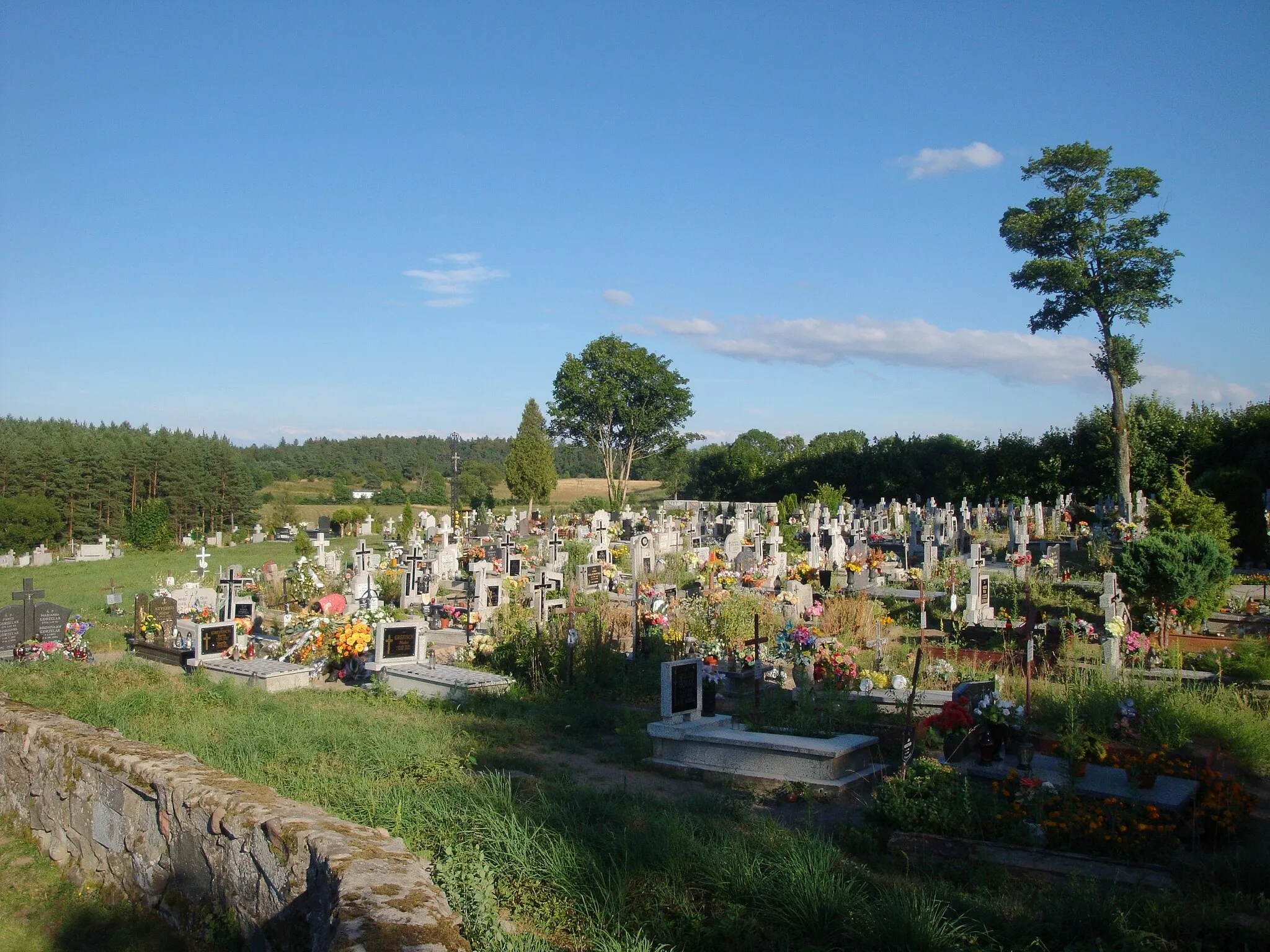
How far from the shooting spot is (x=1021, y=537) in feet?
83.8

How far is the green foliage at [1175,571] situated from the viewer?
14172 millimetres

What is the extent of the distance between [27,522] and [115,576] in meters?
15.4

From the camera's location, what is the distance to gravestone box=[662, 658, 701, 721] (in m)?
9.42

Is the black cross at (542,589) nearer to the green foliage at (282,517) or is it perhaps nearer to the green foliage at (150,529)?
the green foliage at (150,529)

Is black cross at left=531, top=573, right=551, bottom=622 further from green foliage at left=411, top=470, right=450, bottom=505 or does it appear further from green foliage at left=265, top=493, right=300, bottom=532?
green foliage at left=411, top=470, right=450, bottom=505

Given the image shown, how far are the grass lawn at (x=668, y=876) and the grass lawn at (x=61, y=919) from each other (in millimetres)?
1262

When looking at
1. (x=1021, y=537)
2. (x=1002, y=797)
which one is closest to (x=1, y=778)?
(x=1002, y=797)

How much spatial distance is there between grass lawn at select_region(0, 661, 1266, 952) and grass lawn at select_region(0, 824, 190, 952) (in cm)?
126

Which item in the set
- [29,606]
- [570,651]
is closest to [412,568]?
[29,606]

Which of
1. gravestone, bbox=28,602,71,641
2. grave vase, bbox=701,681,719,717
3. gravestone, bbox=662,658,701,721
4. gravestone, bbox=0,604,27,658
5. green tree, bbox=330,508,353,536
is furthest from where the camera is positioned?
green tree, bbox=330,508,353,536

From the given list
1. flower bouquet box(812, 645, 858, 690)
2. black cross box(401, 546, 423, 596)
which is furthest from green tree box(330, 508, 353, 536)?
flower bouquet box(812, 645, 858, 690)

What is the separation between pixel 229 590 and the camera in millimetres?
17438

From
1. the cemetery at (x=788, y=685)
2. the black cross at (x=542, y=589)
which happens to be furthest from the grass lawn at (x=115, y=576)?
the black cross at (x=542, y=589)

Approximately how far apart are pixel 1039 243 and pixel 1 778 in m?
35.0
